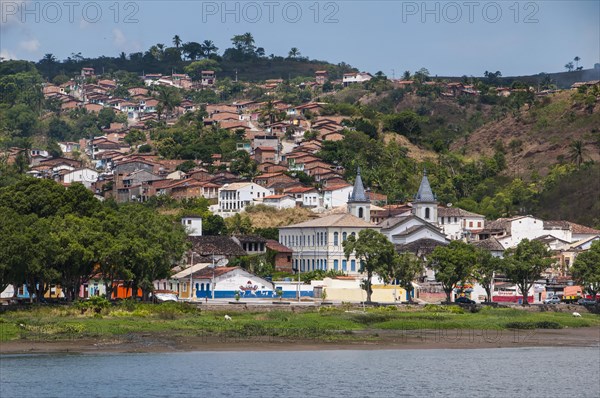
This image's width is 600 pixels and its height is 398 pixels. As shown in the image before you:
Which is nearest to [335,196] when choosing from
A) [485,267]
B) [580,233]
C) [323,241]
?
[323,241]

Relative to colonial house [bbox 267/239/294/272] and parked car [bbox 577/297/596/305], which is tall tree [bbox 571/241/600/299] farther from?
colonial house [bbox 267/239/294/272]

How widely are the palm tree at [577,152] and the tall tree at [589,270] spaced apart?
60730 mm

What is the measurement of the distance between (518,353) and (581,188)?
84242 mm

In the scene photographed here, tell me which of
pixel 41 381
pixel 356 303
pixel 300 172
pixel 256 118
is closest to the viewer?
pixel 41 381

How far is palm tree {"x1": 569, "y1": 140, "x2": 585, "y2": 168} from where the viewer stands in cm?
16062

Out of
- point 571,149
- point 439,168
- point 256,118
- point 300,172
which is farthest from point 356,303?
point 256,118

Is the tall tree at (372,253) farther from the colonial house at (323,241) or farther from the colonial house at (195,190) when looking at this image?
the colonial house at (195,190)

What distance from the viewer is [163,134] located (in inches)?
7037

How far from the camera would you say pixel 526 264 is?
3816 inches

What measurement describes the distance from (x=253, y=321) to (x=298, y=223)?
48385 millimetres

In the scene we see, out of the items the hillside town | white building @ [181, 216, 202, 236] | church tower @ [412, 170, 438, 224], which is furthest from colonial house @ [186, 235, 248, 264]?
church tower @ [412, 170, 438, 224]

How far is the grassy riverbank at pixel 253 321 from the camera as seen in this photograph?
7006cm

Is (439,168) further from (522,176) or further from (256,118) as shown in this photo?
(256,118)

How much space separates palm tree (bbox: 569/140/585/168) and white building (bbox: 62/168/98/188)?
60046mm
